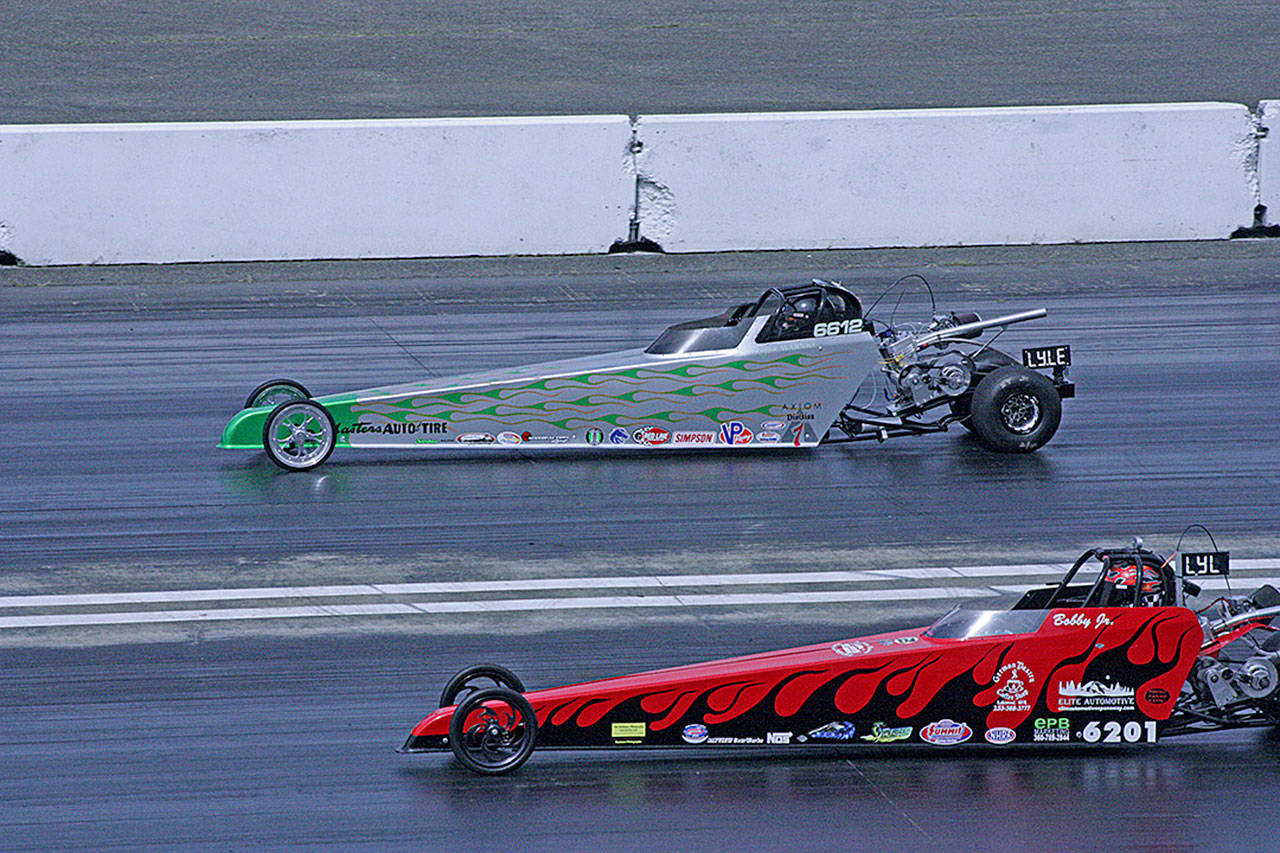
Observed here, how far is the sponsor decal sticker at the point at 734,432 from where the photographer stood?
11406mm

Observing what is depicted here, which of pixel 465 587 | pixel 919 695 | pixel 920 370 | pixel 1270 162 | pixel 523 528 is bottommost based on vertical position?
pixel 919 695

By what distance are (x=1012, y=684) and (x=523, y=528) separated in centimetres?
391

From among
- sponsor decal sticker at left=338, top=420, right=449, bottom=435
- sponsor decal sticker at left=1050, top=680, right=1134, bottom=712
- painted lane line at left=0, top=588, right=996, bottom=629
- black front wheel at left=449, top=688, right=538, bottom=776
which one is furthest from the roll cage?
black front wheel at left=449, top=688, right=538, bottom=776

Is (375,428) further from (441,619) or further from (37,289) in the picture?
(37,289)

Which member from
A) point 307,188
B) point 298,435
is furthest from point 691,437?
point 307,188

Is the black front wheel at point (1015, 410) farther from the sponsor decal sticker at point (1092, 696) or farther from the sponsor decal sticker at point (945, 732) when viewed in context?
the sponsor decal sticker at point (945, 732)

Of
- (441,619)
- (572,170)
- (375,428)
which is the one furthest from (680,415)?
(572,170)

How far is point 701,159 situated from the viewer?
17.5 meters

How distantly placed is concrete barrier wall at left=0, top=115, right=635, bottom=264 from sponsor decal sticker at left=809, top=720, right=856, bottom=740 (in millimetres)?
11388

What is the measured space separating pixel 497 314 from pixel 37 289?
4.39m

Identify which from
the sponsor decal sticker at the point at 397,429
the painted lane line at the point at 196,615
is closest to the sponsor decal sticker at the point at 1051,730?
the painted lane line at the point at 196,615

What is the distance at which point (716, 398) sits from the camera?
446 inches

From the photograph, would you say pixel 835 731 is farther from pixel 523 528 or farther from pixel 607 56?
pixel 607 56

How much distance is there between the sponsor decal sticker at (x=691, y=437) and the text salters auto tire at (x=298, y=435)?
83.0 inches
